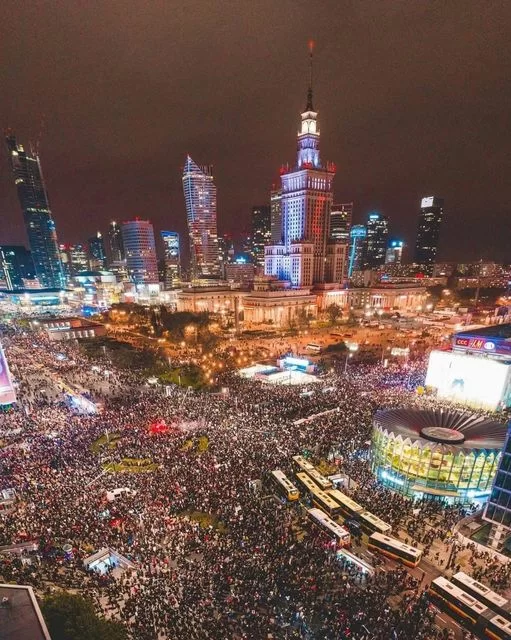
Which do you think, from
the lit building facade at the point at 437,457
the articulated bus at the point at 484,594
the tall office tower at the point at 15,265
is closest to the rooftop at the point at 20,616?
the articulated bus at the point at 484,594

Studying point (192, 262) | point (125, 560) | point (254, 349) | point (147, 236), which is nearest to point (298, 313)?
point (254, 349)

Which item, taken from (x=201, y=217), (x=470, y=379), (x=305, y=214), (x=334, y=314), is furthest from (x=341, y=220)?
(x=470, y=379)

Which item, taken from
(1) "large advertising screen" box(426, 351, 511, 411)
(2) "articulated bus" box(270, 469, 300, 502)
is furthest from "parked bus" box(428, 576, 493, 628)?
(1) "large advertising screen" box(426, 351, 511, 411)

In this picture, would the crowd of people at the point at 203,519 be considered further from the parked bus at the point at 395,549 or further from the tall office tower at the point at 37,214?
the tall office tower at the point at 37,214

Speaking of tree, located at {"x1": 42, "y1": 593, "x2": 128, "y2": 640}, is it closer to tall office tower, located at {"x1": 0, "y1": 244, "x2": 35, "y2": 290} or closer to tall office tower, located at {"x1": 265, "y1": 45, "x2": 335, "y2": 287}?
tall office tower, located at {"x1": 265, "y1": 45, "x2": 335, "y2": 287}

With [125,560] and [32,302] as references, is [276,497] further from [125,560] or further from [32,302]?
[32,302]
